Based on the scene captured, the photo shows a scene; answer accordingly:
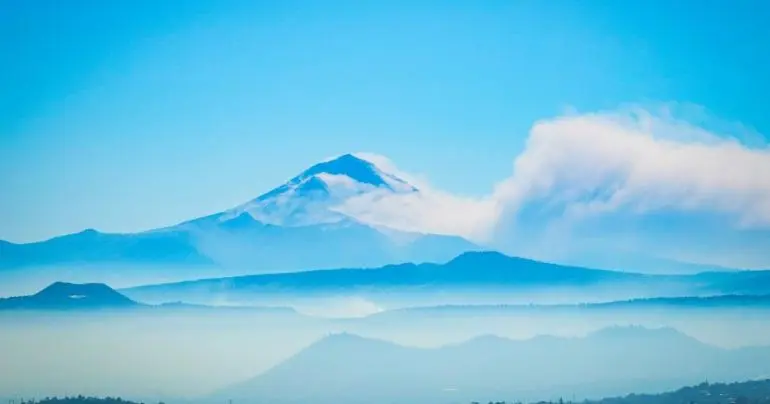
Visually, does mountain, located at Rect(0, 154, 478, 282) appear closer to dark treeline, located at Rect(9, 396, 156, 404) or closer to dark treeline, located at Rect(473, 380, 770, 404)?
dark treeline, located at Rect(9, 396, 156, 404)

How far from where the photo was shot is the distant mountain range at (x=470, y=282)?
9289 millimetres

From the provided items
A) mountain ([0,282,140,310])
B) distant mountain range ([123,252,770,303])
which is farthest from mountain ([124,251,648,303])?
mountain ([0,282,140,310])

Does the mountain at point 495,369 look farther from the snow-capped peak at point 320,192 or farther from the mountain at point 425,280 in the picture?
the snow-capped peak at point 320,192

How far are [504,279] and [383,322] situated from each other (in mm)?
1410

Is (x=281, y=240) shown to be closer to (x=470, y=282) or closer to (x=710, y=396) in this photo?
(x=470, y=282)

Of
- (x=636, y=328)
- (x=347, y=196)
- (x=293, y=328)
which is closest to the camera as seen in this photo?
(x=636, y=328)

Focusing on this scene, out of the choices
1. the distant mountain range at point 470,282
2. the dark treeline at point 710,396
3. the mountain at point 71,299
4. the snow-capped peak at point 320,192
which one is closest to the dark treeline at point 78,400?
the mountain at point 71,299

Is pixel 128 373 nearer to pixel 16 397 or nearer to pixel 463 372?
pixel 16 397

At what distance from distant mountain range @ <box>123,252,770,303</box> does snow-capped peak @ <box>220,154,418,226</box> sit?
89 cm

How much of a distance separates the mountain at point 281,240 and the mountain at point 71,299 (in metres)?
0.28

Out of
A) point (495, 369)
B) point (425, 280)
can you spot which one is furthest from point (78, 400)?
point (495, 369)

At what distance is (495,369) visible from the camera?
29.8 feet

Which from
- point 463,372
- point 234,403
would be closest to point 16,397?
point 234,403

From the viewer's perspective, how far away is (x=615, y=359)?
872 cm
